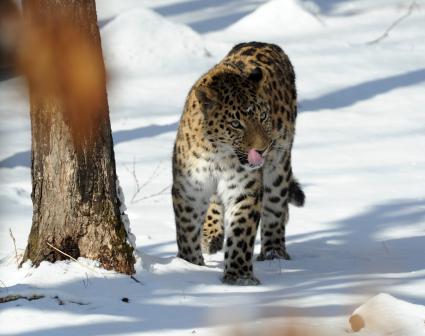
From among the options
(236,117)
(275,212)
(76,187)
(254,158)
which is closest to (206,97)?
(236,117)

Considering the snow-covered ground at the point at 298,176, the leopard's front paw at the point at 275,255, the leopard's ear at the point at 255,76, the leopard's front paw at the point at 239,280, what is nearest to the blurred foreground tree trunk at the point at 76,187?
the snow-covered ground at the point at 298,176

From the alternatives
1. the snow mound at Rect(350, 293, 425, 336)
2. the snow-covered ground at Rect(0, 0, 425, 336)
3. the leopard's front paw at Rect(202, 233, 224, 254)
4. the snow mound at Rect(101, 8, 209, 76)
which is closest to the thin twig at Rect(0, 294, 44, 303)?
the snow-covered ground at Rect(0, 0, 425, 336)

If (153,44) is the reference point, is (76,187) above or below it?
above

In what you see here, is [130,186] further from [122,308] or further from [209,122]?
[122,308]

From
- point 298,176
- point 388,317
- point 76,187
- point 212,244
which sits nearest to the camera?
point 388,317

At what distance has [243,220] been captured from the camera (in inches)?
222

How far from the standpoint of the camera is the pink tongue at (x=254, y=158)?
17.9ft

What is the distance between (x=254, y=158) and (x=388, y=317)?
2085mm

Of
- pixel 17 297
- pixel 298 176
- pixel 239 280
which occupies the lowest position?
pixel 298 176

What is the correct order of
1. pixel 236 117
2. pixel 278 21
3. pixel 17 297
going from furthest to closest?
pixel 278 21, pixel 236 117, pixel 17 297

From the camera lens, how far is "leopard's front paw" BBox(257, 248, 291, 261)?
6.68m

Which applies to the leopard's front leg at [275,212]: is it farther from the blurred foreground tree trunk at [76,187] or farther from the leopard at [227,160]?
the blurred foreground tree trunk at [76,187]

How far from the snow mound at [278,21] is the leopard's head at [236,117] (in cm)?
1089

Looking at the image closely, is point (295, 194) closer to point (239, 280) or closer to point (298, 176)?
point (239, 280)
